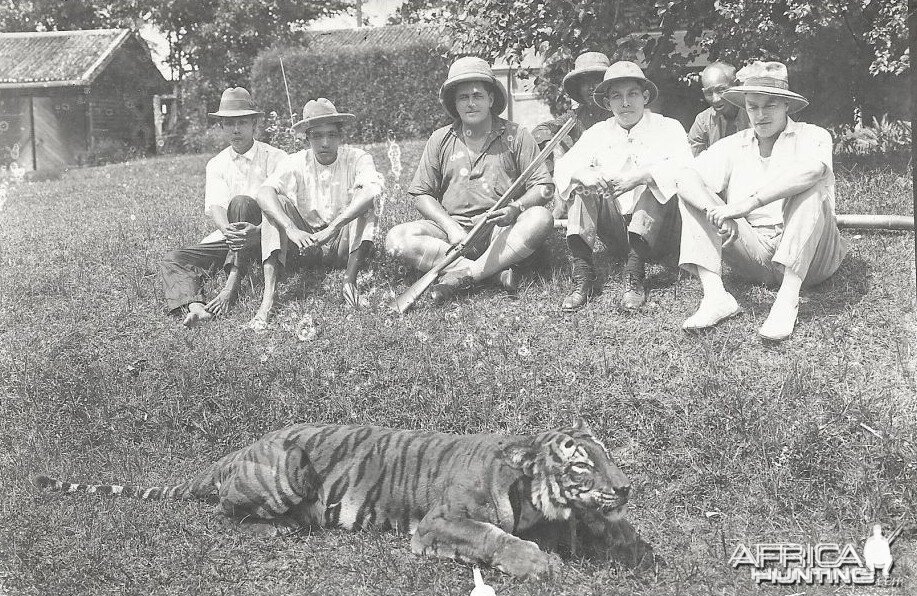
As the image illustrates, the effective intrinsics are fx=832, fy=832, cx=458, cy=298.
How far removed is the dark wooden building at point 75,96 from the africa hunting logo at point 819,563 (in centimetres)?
714

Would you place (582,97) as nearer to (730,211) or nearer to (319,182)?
(319,182)

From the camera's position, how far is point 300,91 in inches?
924

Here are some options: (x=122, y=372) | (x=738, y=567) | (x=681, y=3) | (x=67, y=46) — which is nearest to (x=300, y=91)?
(x=67, y=46)

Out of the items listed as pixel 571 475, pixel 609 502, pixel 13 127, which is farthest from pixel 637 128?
pixel 13 127

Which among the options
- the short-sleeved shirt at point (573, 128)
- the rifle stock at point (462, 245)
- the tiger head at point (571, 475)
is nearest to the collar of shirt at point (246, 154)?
the rifle stock at point (462, 245)

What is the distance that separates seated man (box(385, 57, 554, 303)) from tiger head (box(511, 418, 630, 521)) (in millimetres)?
2819

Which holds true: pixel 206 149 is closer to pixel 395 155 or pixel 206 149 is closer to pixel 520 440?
pixel 395 155

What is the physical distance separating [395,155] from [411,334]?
10.3 metres

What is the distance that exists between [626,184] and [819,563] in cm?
316

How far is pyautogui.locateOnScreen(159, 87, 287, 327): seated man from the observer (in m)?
7.16

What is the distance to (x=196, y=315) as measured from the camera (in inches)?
273

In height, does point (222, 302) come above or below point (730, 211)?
below

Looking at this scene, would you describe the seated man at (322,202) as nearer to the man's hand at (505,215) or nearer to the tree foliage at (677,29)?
the man's hand at (505,215)

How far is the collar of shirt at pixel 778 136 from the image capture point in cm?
559
